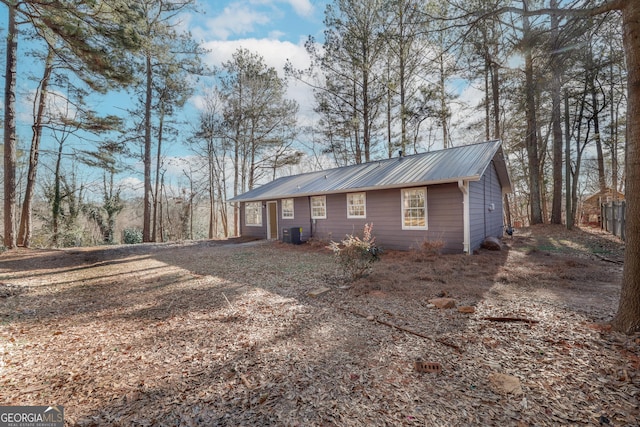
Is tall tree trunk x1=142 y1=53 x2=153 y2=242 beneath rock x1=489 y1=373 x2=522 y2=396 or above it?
above

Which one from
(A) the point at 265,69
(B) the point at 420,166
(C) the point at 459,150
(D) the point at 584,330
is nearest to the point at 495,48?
(D) the point at 584,330

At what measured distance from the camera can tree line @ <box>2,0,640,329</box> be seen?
13.4 feet

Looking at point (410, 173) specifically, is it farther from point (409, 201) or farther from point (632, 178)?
point (632, 178)

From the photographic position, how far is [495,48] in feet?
14.0

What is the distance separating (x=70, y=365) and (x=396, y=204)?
8132mm

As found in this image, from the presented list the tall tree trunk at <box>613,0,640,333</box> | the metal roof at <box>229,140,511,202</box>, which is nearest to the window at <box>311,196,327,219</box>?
the metal roof at <box>229,140,511,202</box>

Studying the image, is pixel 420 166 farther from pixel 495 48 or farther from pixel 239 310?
pixel 239 310

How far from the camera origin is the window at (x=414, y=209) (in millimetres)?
8273

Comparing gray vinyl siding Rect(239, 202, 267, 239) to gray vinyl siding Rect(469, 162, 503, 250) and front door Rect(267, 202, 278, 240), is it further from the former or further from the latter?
gray vinyl siding Rect(469, 162, 503, 250)

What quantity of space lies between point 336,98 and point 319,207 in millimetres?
7216

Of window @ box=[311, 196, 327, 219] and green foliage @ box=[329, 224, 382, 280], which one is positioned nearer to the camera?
green foliage @ box=[329, 224, 382, 280]

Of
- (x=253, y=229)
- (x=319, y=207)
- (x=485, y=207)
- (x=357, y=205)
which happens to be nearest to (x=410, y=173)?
(x=357, y=205)

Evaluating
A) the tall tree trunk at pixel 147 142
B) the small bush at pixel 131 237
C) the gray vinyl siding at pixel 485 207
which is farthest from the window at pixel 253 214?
the gray vinyl siding at pixel 485 207

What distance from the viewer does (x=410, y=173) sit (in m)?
8.70
